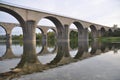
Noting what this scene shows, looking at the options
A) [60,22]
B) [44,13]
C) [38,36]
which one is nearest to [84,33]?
[60,22]

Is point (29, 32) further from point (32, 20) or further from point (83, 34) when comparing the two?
point (83, 34)

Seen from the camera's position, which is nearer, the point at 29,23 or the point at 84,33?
the point at 29,23

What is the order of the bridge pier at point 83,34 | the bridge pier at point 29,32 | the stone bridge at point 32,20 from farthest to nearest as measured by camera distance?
the bridge pier at point 83,34 < the bridge pier at point 29,32 < the stone bridge at point 32,20

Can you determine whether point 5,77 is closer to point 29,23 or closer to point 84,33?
point 29,23

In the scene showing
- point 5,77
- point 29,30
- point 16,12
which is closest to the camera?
point 5,77

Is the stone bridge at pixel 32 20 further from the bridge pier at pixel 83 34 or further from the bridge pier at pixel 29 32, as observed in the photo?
the bridge pier at pixel 83 34

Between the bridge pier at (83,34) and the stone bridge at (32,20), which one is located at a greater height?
the stone bridge at (32,20)


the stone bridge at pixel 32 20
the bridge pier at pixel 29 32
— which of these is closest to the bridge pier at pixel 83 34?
the stone bridge at pixel 32 20

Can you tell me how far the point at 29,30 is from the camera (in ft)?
147

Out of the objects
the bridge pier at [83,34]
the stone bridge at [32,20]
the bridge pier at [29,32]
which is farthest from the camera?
the bridge pier at [83,34]

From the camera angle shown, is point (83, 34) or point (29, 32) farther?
point (83, 34)

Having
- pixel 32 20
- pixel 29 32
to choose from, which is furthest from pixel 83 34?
pixel 29 32

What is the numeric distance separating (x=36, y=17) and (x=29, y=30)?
15.7ft

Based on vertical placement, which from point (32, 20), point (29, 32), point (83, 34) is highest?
point (32, 20)
